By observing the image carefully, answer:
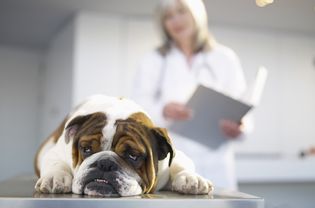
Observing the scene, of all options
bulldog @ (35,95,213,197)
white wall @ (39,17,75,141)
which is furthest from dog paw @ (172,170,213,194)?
white wall @ (39,17,75,141)

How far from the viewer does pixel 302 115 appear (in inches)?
49.9

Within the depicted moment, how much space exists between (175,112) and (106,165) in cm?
56

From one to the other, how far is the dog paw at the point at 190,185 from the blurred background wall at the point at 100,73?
24.0 inches

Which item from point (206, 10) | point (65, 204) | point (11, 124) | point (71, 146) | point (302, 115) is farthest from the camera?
point (11, 124)

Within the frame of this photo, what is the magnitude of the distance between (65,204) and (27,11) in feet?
4.37

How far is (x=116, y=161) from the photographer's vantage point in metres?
0.43

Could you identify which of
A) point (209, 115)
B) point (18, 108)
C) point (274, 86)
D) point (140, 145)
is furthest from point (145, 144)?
point (18, 108)

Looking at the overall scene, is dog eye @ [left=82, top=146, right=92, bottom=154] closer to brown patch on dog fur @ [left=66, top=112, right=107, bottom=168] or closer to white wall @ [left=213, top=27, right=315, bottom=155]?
brown patch on dog fur @ [left=66, top=112, right=107, bottom=168]

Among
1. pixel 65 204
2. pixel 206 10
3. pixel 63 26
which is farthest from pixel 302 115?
pixel 65 204

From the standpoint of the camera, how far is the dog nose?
0.43m

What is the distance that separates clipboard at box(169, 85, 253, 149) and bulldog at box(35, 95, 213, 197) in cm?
31

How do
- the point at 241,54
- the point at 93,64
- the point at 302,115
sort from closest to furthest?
Result: the point at 302,115 → the point at 241,54 → the point at 93,64

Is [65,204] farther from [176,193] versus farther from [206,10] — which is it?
[206,10]

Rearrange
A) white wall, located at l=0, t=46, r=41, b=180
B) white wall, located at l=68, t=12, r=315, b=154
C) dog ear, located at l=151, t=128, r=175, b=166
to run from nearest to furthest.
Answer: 1. dog ear, located at l=151, t=128, r=175, b=166
2. white wall, located at l=68, t=12, r=315, b=154
3. white wall, located at l=0, t=46, r=41, b=180
